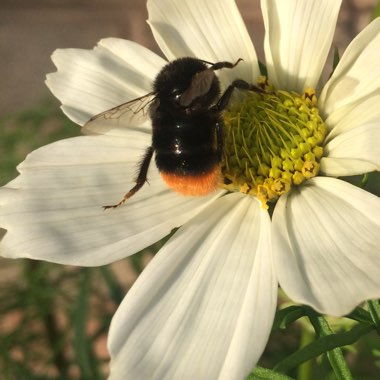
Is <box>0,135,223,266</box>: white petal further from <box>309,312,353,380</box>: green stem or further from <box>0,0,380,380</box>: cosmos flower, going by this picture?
<box>309,312,353,380</box>: green stem

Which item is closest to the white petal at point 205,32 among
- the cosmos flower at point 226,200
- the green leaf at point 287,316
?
the cosmos flower at point 226,200

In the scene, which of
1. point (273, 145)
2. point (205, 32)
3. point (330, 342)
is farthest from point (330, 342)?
point (205, 32)

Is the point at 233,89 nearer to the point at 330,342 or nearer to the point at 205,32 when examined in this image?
the point at 205,32

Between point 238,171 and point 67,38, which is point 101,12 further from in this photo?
point 238,171

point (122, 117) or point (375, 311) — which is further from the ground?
point (122, 117)

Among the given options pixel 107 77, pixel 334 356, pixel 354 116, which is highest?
pixel 107 77

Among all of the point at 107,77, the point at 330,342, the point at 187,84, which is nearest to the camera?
the point at 330,342

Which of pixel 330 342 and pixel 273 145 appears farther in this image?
pixel 273 145

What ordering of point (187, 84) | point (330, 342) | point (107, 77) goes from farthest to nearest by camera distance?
point (107, 77)
point (187, 84)
point (330, 342)

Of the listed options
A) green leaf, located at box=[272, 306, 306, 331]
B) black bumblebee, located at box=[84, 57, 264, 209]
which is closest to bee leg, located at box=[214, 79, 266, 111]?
black bumblebee, located at box=[84, 57, 264, 209]
